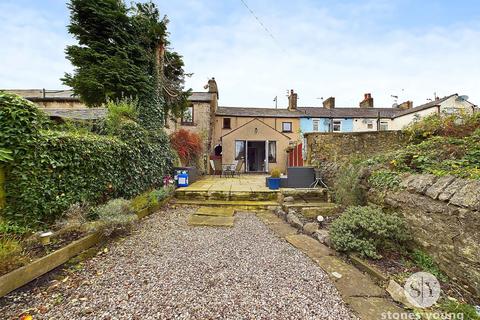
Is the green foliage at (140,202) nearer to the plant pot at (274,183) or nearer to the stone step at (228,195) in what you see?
the stone step at (228,195)

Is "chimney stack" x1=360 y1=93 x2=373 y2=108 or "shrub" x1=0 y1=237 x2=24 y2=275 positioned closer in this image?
"shrub" x1=0 y1=237 x2=24 y2=275

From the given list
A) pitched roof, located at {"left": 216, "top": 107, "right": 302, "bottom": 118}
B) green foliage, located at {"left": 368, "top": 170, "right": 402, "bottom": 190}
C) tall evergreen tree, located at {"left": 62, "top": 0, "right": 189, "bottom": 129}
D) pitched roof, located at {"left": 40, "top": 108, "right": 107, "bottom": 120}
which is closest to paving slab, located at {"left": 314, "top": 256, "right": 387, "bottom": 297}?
green foliage, located at {"left": 368, "top": 170, "right": 402, "bottom": 190}

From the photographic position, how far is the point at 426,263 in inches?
102

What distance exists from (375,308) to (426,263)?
4.25ft

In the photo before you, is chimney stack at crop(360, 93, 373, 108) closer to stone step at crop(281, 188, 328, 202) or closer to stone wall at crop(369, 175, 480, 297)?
stone step at crop(281, 188, 328, 202)

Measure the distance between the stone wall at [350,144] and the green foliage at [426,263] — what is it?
14.1 feet

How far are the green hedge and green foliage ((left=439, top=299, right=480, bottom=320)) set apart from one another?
510 centimetres

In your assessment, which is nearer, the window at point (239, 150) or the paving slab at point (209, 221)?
the paving slab at point (209, 221)

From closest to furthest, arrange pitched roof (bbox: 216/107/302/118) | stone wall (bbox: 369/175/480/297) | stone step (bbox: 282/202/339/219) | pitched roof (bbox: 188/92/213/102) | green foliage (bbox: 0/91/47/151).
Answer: stone wall (bbox: 369/175/480/297) < green foliage (bbox: 0/91/47/151) < stone step (bbox: 282/202/339/219) < pitched roof (bbox: 188/92/213/102) < pitched roof (bbox: 216/107/302/118)

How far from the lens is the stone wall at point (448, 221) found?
2.11 metres

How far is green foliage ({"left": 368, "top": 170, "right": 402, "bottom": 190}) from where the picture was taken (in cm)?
351

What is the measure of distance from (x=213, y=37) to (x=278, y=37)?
257 centimetres

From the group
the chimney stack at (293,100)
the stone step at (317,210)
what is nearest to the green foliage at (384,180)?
the stone step at (317,210)

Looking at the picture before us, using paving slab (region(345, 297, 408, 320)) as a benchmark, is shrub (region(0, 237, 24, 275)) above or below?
above
